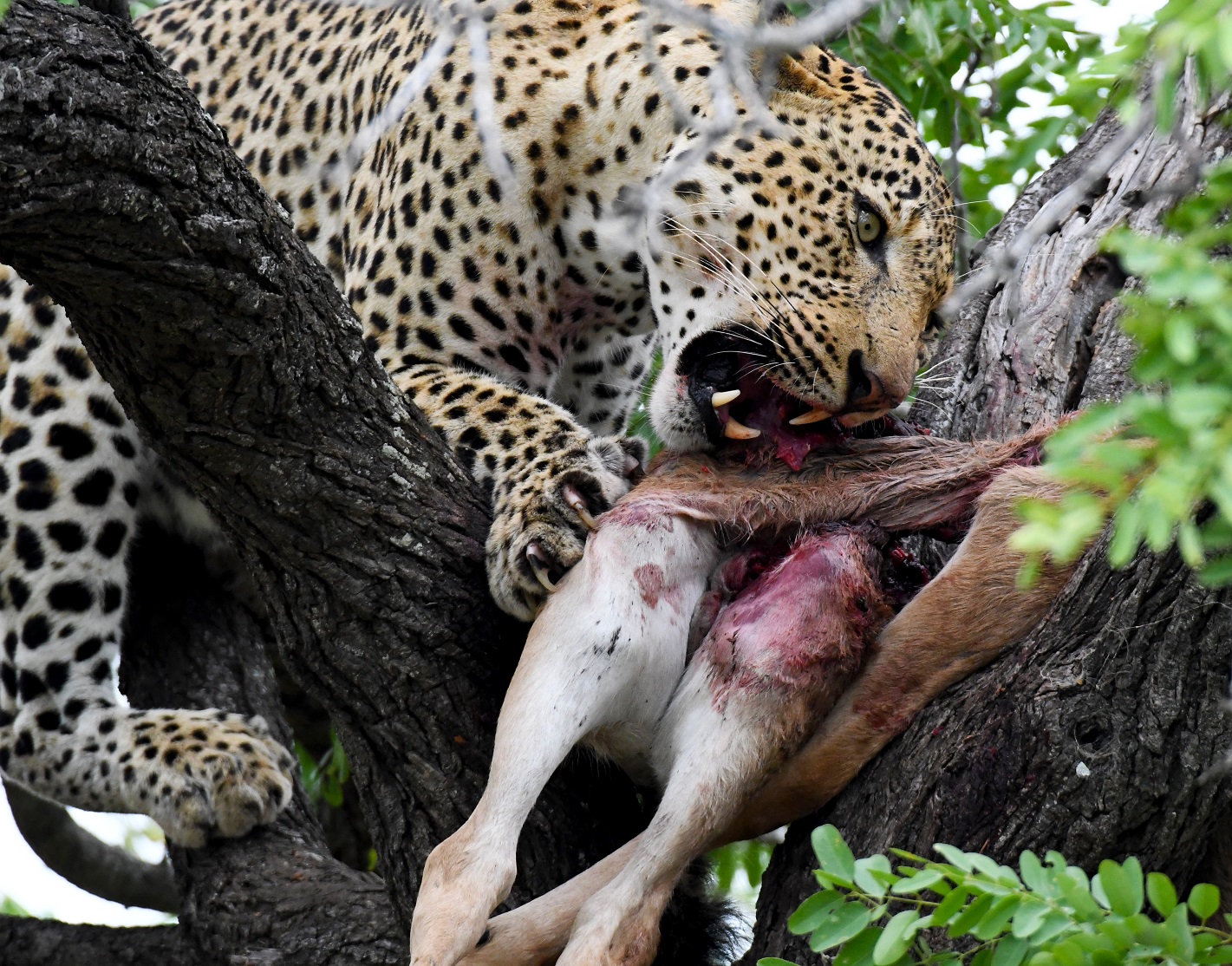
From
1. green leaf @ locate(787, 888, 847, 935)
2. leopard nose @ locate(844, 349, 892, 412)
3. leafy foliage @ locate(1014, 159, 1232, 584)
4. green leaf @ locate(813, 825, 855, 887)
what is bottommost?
green leaf @ locate(787, 888, 847, 935)

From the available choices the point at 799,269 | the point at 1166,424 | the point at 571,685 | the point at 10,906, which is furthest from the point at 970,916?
the point at 10,906

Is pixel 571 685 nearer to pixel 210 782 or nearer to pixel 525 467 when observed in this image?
pixel 525 467

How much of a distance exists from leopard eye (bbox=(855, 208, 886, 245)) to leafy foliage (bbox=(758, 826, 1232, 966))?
101 inches

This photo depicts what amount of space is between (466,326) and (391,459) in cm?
137

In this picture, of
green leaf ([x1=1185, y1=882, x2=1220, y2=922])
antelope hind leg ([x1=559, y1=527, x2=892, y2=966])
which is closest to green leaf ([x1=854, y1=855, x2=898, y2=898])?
green leaf ([x1=1185, y1=882, x2=1220, y2=922])

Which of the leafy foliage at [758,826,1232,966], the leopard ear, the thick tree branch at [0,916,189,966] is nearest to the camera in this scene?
the leafy foliage at [758,826,1232,966]

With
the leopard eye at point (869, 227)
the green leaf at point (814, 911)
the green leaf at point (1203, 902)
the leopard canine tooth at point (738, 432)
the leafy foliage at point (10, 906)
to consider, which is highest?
the leopard eye at point (869, 227)

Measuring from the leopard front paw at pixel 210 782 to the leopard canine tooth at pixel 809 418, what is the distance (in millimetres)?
2158

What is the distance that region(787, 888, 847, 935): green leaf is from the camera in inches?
105

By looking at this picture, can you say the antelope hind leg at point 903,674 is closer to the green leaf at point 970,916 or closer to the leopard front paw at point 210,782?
the green leaf at point 970,916

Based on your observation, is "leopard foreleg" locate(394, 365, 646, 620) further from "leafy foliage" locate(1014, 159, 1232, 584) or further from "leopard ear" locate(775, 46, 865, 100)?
"leafy foliage" locate(1014, 159, 1232, 584)

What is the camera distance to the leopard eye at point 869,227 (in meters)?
4.75

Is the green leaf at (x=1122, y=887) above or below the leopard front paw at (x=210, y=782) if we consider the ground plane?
above

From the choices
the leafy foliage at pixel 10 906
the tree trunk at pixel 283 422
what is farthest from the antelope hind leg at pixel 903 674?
the leafy foliage at pixel 10 906
